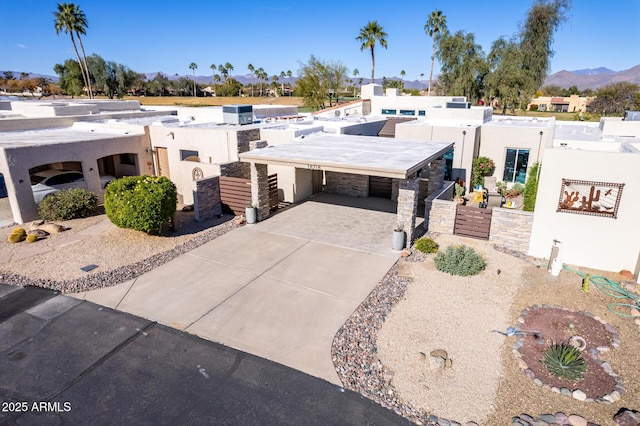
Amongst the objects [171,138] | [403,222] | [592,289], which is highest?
[171,138]

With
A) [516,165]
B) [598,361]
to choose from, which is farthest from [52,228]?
[516,165]

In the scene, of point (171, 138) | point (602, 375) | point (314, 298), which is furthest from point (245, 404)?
point (171, 138)

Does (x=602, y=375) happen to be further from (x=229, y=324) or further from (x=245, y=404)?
(x=229, y=324)

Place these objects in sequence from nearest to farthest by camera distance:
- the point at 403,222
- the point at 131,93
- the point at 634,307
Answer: the point at 634,307, the point at 403,222, the point at 131,93

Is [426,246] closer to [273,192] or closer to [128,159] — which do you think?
[273,192]

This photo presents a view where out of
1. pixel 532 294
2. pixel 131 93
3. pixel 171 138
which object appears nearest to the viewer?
pixel 532 294

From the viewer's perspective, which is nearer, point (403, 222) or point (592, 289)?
point (592, 289)

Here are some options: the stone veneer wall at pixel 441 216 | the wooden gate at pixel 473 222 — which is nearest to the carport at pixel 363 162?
the stone veneer wall at pixel 441 216
